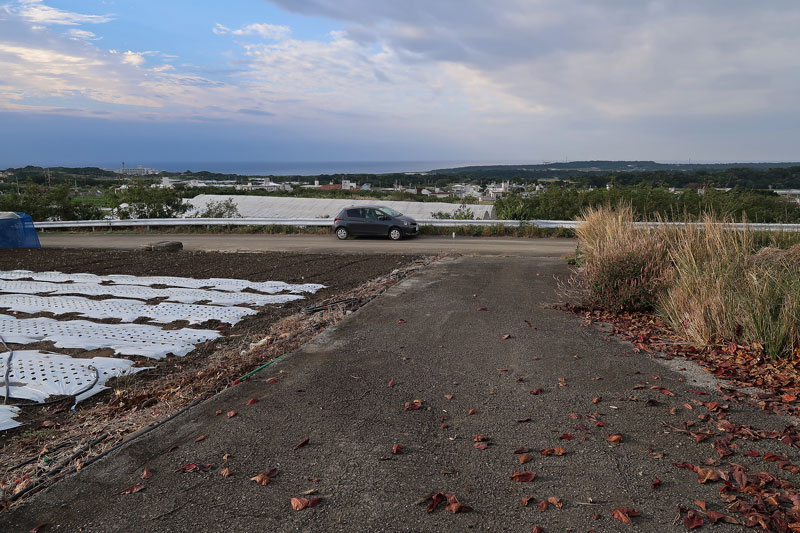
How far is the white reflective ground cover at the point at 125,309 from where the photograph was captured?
326 inches

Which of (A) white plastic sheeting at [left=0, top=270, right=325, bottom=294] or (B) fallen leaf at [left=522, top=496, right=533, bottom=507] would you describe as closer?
(B) fallen leaf at [left=522, top=496, right=533, bottom=507]

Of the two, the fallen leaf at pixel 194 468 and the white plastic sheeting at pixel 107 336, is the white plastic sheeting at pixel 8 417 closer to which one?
the white plastic sheeting at pixel 107 336

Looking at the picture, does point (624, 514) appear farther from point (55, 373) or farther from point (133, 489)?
point (55, 373)

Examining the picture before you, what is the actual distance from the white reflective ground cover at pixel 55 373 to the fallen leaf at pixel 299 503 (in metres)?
3.28

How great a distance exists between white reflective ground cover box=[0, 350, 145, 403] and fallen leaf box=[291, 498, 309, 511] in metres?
3.28

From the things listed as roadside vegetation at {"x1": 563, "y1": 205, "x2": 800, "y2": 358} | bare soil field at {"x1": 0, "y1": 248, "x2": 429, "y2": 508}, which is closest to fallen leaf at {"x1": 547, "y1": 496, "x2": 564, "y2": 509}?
bare soil field at {"x1": 0, "y1": 248, "x2": 429, "y2": 508}

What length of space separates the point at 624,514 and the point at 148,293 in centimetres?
937

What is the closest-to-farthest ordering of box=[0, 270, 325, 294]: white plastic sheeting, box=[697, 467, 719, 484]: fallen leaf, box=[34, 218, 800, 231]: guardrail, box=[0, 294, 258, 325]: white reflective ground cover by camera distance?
box=[697, 467, 719, 484]: fallen leaf
box=[0, 294, 258, 325]: white reflective ground cover
box=[0, 270, 325, 294]: white plastic sheeting
box=[34, 218, 800, 231]: guardrail

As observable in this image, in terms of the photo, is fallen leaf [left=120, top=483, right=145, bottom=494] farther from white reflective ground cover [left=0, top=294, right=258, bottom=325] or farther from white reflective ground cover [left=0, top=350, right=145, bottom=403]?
white reflective ground cover [left=0, top=294, right=258, bottom=325]

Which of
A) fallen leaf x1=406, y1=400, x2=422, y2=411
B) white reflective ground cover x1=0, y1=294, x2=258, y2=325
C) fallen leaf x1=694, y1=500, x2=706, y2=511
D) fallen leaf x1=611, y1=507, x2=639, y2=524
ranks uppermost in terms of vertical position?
fallen leaf x1=406, y1=400, x2=422, y2=411

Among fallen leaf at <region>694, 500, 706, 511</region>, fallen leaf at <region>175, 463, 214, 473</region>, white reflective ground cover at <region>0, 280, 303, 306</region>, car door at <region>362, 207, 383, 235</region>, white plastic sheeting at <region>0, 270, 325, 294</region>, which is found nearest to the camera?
fallen leaf at <region>694, 500, 706, 511</region>

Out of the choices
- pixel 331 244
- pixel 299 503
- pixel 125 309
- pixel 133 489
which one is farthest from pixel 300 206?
pixel 299 503

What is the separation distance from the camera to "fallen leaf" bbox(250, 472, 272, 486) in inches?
131

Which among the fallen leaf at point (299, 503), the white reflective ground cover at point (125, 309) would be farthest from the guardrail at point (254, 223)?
the fallen leaf at point (299, 503)
